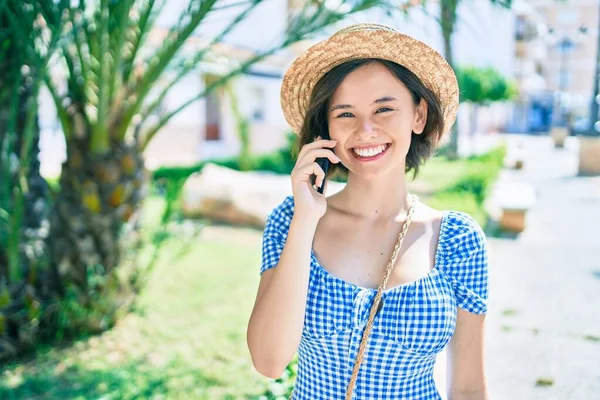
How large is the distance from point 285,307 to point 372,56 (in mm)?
736

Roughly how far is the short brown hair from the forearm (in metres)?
0.42

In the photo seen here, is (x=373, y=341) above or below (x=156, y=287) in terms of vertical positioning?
above

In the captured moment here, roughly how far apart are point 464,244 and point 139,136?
10.7ft

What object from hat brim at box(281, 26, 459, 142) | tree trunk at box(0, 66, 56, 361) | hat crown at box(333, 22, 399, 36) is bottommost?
tree trunk at box(0, 66, 56, 361)

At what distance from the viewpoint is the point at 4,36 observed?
3.47m

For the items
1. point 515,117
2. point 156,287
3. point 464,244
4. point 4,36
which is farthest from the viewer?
point 515,117

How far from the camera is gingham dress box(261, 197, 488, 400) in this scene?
1524mm

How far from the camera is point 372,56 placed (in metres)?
1.66

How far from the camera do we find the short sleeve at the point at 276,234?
1.64 m

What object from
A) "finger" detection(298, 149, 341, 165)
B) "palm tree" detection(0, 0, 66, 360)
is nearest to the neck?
"finger" detection(298, 149, 341, 165)

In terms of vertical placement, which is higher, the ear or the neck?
the ear

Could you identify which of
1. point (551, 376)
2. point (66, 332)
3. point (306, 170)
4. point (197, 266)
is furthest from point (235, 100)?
point (306, 170)

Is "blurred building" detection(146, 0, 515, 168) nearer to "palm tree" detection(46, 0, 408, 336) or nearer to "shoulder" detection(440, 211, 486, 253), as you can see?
"palm tree" detection(46, 0, 408, 336)

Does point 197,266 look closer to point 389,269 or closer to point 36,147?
point 36,147
